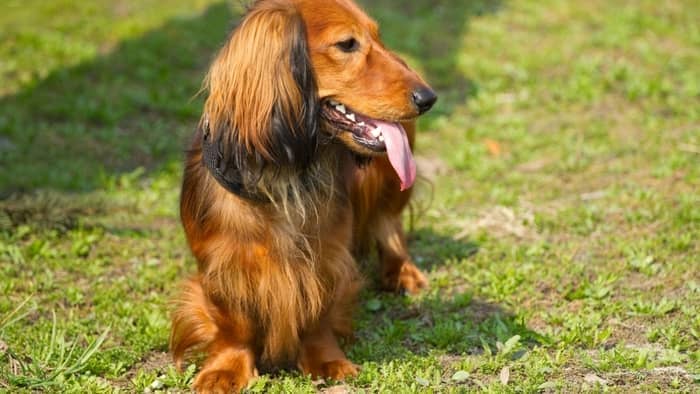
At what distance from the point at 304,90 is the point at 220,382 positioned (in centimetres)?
125

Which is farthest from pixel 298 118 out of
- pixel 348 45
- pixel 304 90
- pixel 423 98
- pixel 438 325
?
pixel 438 325

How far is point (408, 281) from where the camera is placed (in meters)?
5.21

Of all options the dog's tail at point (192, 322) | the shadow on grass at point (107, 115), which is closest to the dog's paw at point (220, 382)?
the dog's tail at point (192, 322)

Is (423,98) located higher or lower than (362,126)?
higher

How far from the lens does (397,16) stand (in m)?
10.7

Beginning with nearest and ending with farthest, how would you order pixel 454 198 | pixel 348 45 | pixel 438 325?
pixel 348 45
pixel 438 325
pixel 454 198

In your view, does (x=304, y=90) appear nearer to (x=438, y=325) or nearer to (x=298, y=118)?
(x=298, y=118)

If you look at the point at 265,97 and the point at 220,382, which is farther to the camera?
the point at 220,382

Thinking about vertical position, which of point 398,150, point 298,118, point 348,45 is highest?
point 348,45

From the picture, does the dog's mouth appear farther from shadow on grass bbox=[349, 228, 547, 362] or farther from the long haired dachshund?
shadow on grass bbox=[349, 228, 547, 362]

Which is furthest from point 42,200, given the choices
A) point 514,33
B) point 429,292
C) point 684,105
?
point 514,33

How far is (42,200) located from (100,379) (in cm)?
222

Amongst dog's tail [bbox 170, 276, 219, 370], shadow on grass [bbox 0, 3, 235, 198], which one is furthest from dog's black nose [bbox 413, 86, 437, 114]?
shadow on grass [bbox 0, 3, 235, 198]

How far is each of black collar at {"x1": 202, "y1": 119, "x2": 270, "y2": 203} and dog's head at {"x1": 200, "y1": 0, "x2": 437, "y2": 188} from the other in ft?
0.11
